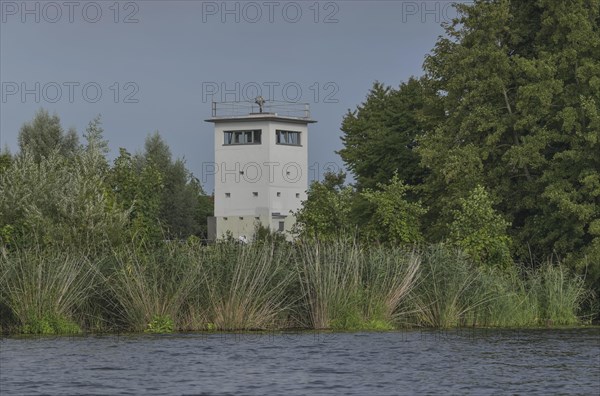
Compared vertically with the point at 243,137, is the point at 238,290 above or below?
below

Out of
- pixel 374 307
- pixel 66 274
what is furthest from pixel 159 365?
pixel 374 307

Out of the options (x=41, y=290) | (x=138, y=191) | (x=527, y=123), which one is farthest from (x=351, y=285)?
(x=527, y=123)

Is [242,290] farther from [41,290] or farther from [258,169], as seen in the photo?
[258,169]

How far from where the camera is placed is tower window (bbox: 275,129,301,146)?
4083 inches

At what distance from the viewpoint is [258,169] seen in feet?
338

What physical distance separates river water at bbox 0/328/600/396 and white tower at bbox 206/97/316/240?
68.5m

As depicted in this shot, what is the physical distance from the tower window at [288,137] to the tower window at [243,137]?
1.51m

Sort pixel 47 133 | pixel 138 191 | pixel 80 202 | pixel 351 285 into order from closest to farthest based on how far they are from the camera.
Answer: pixel 351 285
pixel 80 202
pixel 138 191
pixel 47 133

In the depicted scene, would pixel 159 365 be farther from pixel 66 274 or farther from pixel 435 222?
pixel 435 222

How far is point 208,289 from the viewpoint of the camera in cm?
3319

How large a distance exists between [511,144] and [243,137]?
172 ft

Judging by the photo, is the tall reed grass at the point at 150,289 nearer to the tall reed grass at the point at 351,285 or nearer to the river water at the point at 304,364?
the river water at the point at 304,364

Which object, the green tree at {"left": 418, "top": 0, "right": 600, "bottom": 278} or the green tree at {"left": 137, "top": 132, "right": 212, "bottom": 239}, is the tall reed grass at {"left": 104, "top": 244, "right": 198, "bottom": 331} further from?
the green tree at {"left": 137, "top": 132, "right": 212, "bottom": 239}

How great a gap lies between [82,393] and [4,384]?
65.8 inches
